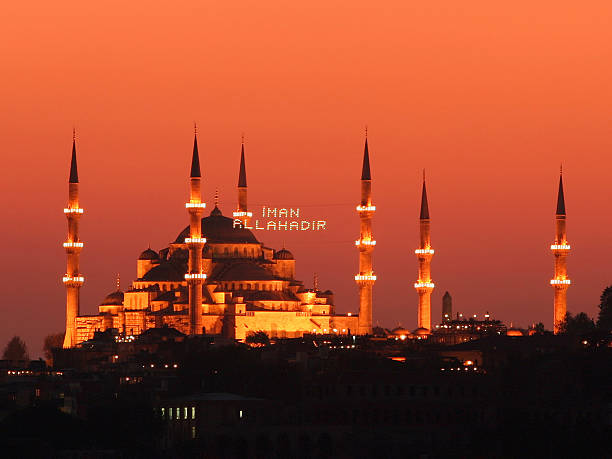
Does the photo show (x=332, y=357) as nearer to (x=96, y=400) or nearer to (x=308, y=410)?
(x=96, y=400)

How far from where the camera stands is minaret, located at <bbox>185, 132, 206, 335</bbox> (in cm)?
19262

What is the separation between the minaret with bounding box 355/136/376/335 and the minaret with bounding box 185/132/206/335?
10.6 metres

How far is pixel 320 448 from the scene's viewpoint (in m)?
122

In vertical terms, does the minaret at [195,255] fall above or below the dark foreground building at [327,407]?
above

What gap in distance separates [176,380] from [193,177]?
36.3 metres

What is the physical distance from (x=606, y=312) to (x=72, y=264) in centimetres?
3582

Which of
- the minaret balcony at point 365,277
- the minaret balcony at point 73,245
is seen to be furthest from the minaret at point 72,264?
the minaret balcony at point 365,277

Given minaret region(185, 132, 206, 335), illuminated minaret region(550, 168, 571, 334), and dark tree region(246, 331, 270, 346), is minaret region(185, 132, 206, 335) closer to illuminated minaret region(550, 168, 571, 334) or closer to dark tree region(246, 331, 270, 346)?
dark tree region(246, 331, 270, 346)

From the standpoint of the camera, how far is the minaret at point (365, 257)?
19338 cm

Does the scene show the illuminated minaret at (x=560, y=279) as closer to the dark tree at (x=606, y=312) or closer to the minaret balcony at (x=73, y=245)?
the dark tree at (x=606, y=312)

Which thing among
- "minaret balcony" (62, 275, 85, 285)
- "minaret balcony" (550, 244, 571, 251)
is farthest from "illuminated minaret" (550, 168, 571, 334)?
"minaret balcony" (62, 275, 85, 285)

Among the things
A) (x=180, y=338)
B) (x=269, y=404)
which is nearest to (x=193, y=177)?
(x=180, y=338)

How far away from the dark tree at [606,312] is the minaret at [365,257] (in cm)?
1547

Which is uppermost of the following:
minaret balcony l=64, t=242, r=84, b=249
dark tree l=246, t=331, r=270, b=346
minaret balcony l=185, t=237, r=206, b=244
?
minaret balcony l=185, t=237, r=206, b=244
